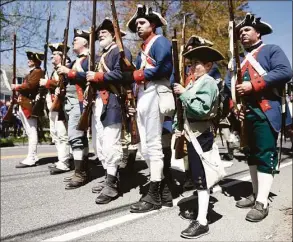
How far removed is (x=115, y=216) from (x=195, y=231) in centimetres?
100

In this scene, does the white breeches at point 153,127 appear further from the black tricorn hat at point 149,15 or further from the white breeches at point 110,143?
the black tricorn hat at point 149,15

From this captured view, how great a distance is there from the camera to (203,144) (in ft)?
11.6

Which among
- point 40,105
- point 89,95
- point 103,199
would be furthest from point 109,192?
point 40,105

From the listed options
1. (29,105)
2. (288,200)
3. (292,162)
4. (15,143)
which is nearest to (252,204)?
(288,200)

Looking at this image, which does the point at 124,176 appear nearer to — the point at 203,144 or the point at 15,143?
the point at 203,144

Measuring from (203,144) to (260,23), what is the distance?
65.2 inches

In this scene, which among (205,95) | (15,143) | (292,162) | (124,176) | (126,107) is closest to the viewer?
(205,95)

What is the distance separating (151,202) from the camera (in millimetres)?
3955

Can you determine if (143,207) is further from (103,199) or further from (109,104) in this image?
(109,104)

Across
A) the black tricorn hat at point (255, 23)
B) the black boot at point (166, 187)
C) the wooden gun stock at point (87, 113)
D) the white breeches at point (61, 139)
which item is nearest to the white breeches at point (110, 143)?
the wooden gun stock at point (87, 113)

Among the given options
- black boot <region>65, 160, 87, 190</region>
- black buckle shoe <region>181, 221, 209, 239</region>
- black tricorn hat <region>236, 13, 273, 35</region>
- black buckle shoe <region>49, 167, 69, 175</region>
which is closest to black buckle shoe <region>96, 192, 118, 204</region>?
black boot <region>65, 160, 87, 190</region>

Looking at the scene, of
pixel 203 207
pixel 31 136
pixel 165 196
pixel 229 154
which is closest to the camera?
pixel 203 207

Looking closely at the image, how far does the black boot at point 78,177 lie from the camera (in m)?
4.96

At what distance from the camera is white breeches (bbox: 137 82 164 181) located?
394 centimetres
